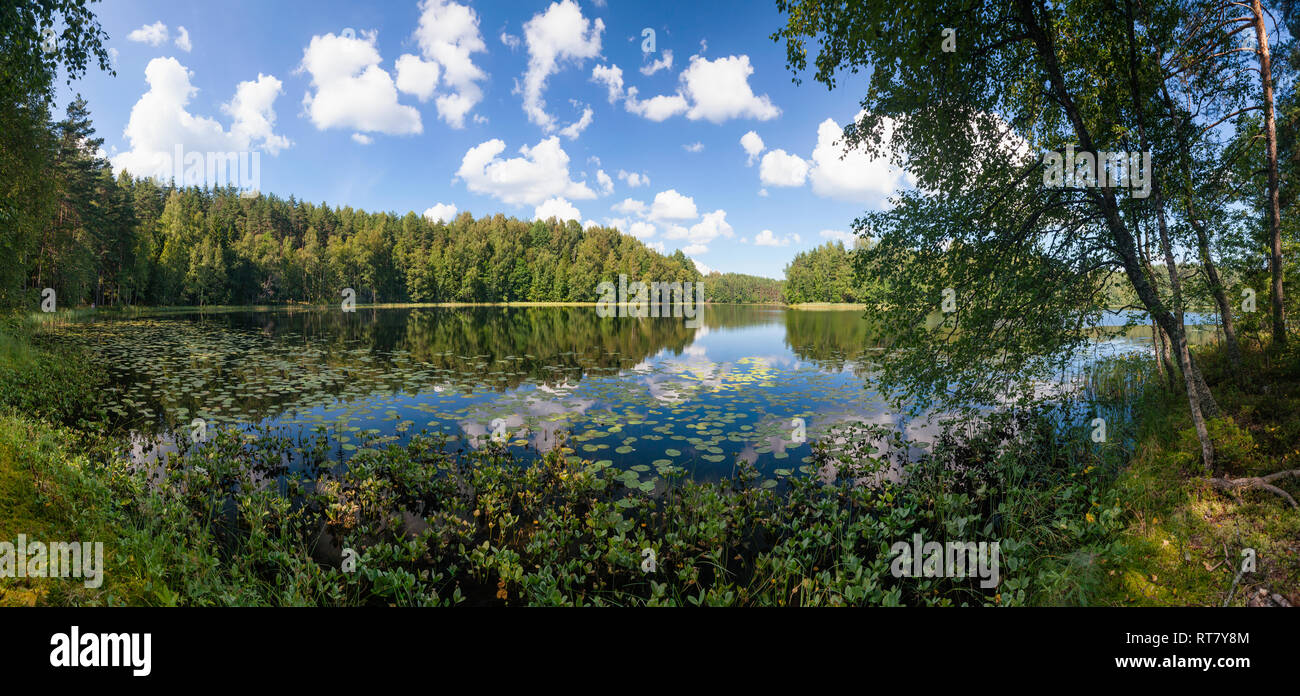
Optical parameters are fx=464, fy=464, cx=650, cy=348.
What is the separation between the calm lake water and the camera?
10414mm

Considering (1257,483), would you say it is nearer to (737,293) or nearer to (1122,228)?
(1122,228)

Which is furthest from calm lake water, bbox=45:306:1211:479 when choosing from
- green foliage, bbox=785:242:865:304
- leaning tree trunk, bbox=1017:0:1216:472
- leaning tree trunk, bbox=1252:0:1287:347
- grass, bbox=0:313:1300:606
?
green foliage, bbox=785:242:865:304

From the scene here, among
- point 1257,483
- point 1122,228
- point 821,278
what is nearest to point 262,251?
point 1122,228

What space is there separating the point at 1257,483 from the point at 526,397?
1494 cm

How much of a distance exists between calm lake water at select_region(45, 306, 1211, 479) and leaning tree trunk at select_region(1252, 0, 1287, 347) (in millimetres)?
7967

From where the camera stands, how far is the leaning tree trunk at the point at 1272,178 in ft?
31.4

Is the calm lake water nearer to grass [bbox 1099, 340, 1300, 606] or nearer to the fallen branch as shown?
grass [bbox 1099, 340, 1300, 606]

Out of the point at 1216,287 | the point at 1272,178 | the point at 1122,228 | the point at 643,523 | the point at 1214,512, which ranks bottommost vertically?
the point at 643,523

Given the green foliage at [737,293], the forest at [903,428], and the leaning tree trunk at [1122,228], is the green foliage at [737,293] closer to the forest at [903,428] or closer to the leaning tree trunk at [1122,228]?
the forest at [903,428]

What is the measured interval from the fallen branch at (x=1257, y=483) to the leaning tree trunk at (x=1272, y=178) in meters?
7.26

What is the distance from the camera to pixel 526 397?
14.9 meters

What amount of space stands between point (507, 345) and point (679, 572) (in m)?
27.0
